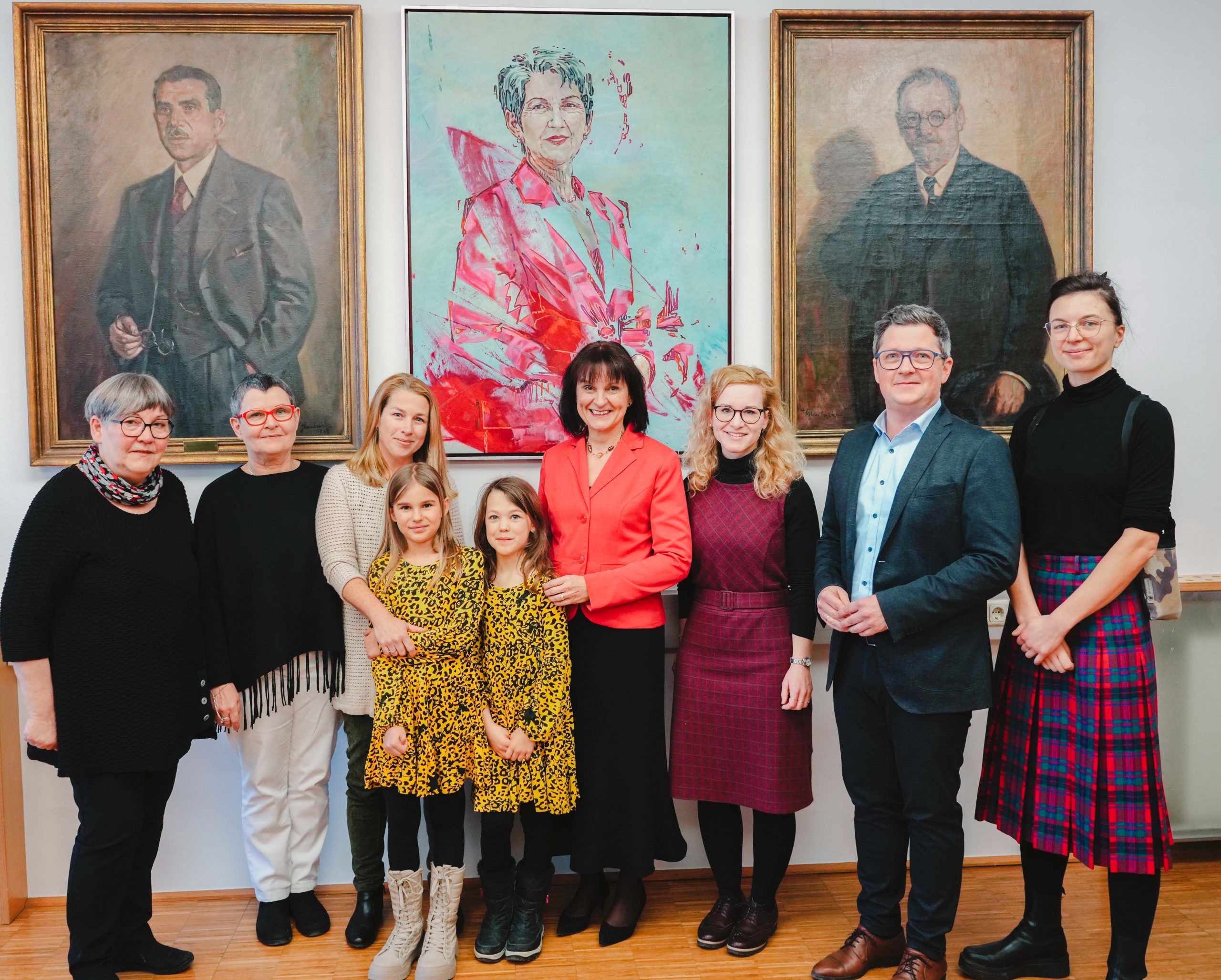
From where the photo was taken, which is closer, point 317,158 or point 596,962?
point 596,962

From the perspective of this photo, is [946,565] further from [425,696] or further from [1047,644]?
[425,696]

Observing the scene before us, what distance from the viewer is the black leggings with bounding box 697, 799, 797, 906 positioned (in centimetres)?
231

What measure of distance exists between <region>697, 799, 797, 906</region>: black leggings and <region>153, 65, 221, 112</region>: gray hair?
2.50 m

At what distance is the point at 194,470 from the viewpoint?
269 cm

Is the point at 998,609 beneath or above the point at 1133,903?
above

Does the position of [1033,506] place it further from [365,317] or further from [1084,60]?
[365,317]

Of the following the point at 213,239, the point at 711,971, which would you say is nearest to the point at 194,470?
the point at 213,239

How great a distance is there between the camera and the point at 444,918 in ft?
7.22

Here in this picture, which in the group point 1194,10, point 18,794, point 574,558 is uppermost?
point 1194,10

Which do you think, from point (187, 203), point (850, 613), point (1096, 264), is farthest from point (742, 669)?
point (187, 203)

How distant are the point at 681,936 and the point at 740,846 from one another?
0.32 metres

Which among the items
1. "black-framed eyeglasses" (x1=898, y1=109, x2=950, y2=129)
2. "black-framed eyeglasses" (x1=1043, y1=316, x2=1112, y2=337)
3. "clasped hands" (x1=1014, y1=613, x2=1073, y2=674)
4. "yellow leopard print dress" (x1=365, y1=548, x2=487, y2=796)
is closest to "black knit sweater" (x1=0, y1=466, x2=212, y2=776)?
"yellow leopard print dress" (x1=365, y1=548, x2=487, y2=796)

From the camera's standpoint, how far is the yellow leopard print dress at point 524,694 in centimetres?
216

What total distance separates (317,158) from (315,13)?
43 centimetres
